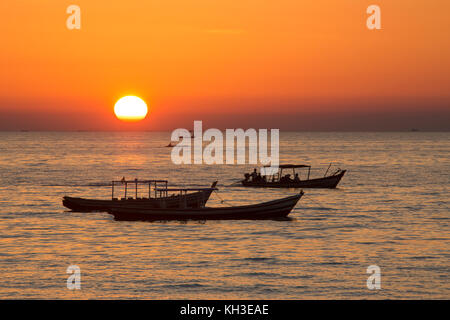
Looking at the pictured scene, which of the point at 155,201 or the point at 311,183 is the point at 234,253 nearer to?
the point at 155,201

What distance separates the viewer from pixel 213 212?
44500 mm

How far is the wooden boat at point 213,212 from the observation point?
146 ft

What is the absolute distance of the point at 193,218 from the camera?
44.4 m

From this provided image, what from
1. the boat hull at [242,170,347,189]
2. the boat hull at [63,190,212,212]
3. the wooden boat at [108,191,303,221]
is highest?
the boat hull at [242,170,347,189]

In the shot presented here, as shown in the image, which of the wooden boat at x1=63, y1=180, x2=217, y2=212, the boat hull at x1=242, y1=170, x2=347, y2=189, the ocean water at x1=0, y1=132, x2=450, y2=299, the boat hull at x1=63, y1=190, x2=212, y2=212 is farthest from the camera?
the boat hull at x1=242, y1=170, x2=347, y2=189

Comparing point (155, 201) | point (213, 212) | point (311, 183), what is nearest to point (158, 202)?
point (155, 201)

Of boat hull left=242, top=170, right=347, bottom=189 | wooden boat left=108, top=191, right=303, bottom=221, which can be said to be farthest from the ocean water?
boat hull left=242, top=170, right=347, bottom=189

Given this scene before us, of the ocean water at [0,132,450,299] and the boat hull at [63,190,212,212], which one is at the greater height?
the boat hull at [63,190,212,212]

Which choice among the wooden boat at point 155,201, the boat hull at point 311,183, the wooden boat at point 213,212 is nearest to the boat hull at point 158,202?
the wooden boat at point 155,201

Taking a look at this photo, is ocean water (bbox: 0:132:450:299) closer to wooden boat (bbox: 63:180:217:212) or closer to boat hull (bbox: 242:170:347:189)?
wooden boat (bbox: 63:180:217:212)

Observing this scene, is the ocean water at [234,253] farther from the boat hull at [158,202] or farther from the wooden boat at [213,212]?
the boat hull at [158,202]

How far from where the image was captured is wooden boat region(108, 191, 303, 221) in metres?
44.4
